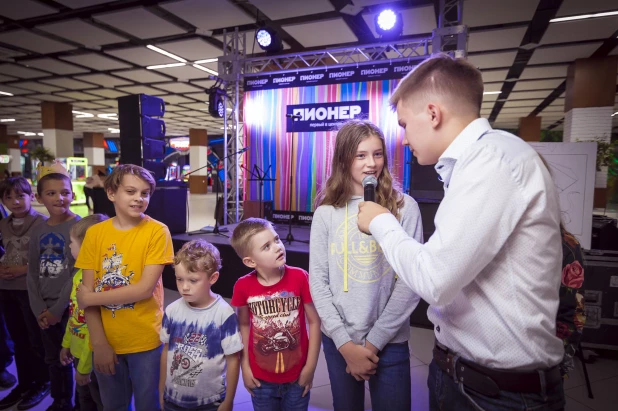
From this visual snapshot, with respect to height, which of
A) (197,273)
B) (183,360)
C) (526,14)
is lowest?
(183,360)

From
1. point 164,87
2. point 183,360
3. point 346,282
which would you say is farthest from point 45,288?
point 164,87

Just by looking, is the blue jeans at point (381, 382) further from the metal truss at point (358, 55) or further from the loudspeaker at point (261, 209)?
the metal truss at point (358, 55)

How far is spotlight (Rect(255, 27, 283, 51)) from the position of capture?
576 cm

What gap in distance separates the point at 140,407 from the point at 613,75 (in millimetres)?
9526

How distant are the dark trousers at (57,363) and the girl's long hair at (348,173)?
64.8 inches

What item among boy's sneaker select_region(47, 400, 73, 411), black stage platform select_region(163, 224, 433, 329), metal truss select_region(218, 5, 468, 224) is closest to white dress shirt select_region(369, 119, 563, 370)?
boy's sneaker select_region(47, 400, 73, 411)

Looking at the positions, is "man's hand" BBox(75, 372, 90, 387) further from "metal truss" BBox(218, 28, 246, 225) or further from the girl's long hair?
"metal truss" BBox(218, 28, 246, 225)

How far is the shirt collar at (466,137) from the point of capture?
0.82 m

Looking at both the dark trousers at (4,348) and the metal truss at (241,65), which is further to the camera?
the metal truss at (241,65)

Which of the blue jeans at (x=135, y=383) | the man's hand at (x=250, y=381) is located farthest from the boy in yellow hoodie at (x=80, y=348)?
the man's hand at (x=250, y=381)

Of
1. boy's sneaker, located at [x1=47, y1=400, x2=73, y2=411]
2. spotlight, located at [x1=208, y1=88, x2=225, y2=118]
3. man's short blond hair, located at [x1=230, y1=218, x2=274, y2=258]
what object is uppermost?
spotlight, located at [x1=208, y1=88, x2=225, y2=118]

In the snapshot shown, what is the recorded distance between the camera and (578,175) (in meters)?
3.53

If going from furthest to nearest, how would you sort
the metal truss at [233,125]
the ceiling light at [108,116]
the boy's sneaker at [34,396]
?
the ceiling light at [108,116] < the metal truss at [233,125] < the boy's sneaker at [34,396]

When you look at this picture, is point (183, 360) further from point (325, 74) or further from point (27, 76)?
point (27, 76)
